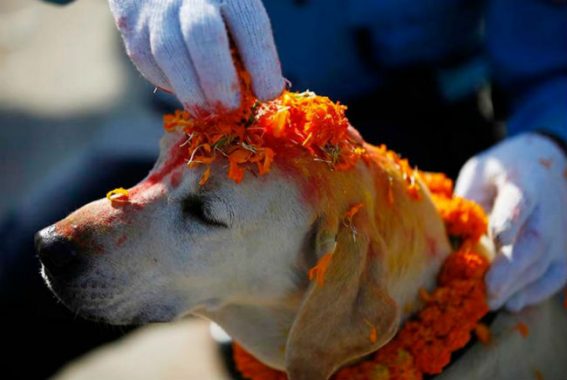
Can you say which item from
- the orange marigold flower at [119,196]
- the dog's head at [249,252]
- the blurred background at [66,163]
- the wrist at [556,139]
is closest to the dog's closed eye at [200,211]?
the dog's head at [249,252]

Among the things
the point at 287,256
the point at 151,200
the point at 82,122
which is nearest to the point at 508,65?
the point at 287,256

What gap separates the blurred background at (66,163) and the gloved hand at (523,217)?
94 cm

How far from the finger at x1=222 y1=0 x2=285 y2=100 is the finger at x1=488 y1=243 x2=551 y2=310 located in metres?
0.90

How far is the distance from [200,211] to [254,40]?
1.26 ft

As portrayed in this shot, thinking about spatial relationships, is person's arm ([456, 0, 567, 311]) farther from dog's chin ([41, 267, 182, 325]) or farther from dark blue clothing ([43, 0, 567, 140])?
dog's chin ([41, 267, 182, 325])

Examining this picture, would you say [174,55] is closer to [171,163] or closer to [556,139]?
[171,163]

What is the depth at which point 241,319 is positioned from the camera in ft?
5.72

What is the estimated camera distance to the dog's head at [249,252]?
4.97 feet

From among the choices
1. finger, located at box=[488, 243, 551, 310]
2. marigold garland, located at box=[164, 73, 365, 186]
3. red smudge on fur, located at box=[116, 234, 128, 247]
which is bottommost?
finger, located at box=[488, 243, 551, 310]

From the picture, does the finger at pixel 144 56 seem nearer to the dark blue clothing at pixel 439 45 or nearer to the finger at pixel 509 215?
the finger at pixel 509 215

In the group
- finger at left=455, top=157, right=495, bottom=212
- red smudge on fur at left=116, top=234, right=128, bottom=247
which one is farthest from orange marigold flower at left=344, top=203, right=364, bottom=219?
finger at left=455, top=157, right=495, bottom=212

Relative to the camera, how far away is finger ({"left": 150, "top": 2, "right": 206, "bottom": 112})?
1.35 metres

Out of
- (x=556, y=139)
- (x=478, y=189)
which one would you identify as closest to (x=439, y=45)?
(x=556, y=139)

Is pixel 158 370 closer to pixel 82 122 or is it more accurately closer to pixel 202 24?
pixel 202 24
